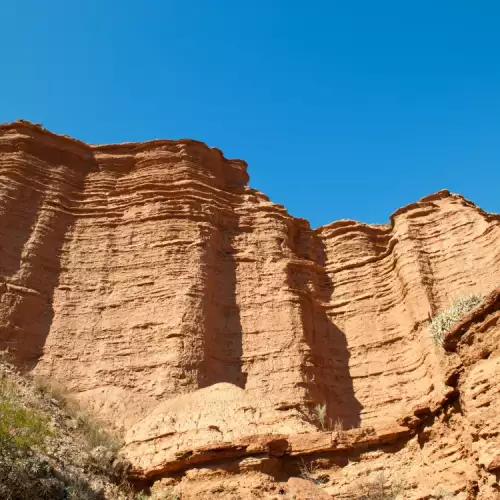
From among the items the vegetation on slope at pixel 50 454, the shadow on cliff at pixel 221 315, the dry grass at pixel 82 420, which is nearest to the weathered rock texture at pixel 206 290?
the shadow on cliff at pixel 221 315

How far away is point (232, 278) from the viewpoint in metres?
22.9

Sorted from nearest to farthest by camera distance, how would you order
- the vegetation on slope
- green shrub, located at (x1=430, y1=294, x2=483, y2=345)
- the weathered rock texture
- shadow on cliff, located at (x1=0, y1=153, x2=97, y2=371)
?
the vegetation on slope → green shrub, located at (x1=430, y1=294, x2=483, y2=345) → the weathered rock texture → shadow on cliff, located at (x1=0, y1=153, x2=97, y2=371)

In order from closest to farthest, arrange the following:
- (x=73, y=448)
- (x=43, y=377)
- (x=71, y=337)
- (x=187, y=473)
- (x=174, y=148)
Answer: (x=187, y=473)
(x=73, y=448)
(x=43, y=377)
(x=71, y=337)
(x=174, y=148)

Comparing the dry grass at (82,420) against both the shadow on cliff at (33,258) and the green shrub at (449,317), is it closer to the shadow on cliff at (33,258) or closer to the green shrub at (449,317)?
the shadow on cliff at (33,258)

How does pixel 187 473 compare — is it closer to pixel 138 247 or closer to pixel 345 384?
pixel 345 384

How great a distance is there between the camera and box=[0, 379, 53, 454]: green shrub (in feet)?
29.1

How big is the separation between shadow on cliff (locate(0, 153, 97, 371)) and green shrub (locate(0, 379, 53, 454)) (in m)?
7.98

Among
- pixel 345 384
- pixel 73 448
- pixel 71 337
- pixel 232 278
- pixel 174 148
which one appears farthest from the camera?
pixel 174 148

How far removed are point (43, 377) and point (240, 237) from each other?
383 inches

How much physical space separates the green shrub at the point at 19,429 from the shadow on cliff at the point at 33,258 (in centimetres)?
798

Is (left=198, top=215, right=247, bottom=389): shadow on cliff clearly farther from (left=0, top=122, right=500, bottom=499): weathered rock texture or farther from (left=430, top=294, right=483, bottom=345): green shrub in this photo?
(left=430, top=294, right=483, bottom=345): green shrub

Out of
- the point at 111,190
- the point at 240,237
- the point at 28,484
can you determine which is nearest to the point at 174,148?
the point at 111,190

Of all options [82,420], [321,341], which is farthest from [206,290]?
[82,420]

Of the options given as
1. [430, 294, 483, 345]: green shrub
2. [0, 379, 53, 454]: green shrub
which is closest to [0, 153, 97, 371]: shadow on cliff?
[0, 379, 53, 454]: green shrub
